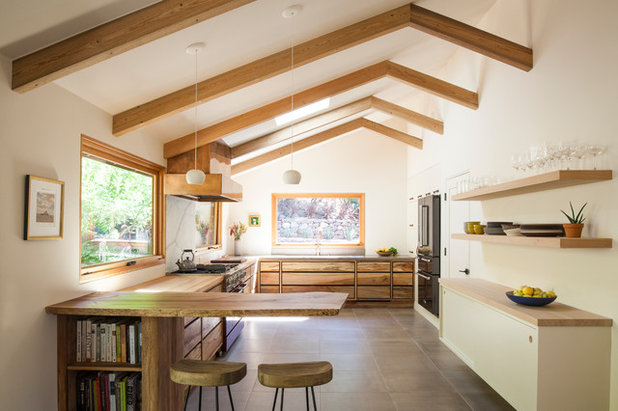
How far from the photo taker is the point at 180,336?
2777mm

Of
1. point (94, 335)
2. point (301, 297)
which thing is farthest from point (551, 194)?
point (94, 335)

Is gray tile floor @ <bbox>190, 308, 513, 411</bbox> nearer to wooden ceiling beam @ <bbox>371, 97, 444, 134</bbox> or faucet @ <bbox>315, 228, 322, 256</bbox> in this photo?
faucet @ <bbox>315, 228, 322, 256</bbox>

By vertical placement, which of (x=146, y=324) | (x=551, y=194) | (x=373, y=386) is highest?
(x=551, y=194)

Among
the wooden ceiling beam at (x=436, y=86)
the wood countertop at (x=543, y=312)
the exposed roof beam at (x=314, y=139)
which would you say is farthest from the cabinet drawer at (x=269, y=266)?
the wood countertop at (x=543, y=312)

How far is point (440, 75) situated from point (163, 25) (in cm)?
423

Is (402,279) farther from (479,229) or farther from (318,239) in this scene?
(479,229)

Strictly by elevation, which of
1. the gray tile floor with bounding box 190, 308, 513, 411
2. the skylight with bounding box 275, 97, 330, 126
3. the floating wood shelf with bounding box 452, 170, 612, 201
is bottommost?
the gray tile floor with bounding box 190, 308, 513, 411

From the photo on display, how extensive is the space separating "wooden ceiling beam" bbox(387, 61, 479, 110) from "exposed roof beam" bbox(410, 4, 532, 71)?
2.77 ft

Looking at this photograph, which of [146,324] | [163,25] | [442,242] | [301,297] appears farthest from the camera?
[442,242]

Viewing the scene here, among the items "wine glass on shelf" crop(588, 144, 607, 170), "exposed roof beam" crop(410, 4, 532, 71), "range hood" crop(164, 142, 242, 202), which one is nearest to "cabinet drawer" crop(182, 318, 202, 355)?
"range hood" crop(164, 142, 242, 202)

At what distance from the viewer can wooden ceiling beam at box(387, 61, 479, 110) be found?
13.5ft

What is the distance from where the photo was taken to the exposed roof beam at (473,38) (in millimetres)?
3113

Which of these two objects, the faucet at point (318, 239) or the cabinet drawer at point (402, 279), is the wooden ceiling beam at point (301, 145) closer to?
the faucet at point (318, 239)

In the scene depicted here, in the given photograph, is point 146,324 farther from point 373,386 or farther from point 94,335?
point 373,386
